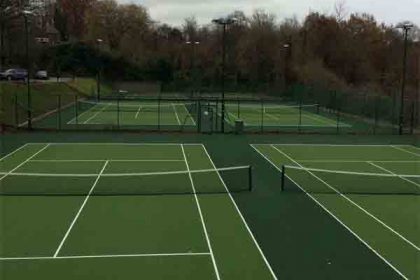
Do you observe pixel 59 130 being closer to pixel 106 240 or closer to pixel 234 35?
pixel 106 240

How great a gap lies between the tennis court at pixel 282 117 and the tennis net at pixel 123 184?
1779cm

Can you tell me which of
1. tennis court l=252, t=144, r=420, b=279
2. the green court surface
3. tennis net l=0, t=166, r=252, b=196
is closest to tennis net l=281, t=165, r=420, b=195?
tennis court l=252, t=144, r=420, b=279

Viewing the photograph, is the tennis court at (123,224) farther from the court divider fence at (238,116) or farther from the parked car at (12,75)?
the parked car at (12,75)

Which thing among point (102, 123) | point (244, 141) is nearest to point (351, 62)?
point (102, 123)

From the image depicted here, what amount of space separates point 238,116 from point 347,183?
1047 inches

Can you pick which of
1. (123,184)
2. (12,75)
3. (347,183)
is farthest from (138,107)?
(347,183)

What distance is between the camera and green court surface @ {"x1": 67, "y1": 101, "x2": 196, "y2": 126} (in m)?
38.5

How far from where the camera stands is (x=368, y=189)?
17.5m

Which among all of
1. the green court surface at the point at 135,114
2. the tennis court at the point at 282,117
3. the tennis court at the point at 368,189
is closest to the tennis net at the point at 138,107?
the green court surface at the point at 135,114

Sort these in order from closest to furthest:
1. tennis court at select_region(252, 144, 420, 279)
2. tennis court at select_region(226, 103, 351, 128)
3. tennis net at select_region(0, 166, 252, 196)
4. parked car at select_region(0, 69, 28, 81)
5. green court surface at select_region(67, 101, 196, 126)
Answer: tennis court at select_region(252, 144, 420, 279) → tennis net at select_region(0, 166, 252, 196) → green court surface at select_region(67, 101, 196, 126) → tennis court at select_region(226, 103, 351, 128) → parked car at select_region(0, 69, 28, 81)

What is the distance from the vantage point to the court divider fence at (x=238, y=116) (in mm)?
34469

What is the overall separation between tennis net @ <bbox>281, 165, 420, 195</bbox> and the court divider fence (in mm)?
12695

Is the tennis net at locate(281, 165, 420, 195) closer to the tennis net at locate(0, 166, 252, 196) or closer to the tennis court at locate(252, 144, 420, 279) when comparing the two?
the tennis court at locate(252, 144, 420, 279)

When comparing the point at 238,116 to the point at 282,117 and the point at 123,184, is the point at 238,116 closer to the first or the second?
the point at 282,117
